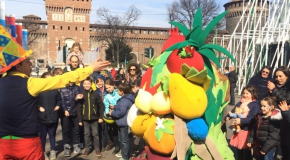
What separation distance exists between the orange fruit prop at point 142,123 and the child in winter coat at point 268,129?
1909 mm

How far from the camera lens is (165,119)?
2.48m

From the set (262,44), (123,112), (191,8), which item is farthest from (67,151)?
(191,8)

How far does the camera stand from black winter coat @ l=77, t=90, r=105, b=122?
4883 mm

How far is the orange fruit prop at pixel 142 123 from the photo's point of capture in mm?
2547

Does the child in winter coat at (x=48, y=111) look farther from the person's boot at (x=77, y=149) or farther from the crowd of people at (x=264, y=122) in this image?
the crowd of people at (x=264, y=122)

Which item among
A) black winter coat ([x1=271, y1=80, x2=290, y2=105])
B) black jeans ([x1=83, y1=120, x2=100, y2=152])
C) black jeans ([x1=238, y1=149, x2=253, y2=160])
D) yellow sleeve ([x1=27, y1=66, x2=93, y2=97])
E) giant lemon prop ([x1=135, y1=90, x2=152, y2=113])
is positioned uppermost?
yellow sleeve ([x1=27, y1=66, x2=93, y2=97])

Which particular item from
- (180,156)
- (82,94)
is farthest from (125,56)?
(180,156)

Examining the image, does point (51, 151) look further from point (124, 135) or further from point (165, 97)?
point (165, 97)

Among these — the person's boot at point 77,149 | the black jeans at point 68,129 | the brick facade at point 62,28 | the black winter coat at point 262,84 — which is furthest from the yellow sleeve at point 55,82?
the brick facade at point 62,28

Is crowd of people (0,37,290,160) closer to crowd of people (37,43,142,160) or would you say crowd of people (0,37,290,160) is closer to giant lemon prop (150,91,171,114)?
crowd of people (37,43,142,160)

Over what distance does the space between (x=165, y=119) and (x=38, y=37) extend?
1906 inches

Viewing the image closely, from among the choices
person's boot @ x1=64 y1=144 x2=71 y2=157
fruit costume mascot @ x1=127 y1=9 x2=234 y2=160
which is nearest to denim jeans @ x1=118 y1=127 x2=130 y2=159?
person's boot @ x1=64 y1=144 x2=71 y2=157

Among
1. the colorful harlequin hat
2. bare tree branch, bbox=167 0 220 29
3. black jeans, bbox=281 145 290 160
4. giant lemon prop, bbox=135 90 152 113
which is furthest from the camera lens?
bare tree branch, bbox=167 0 220 29

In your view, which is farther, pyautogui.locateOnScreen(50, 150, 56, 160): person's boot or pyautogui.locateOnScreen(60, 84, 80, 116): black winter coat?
pyautogui.locateOnScreen(60, 84, 80, 116): black winter coat
